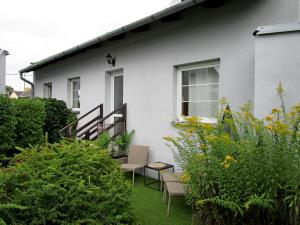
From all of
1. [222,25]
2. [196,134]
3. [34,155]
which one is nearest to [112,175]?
[34,155]

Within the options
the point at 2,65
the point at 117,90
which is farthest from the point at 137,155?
the point at 2,65

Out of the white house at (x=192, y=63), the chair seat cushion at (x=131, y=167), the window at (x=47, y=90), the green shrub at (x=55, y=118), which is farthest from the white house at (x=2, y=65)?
the chair seat cushion at (x=131, y=167)

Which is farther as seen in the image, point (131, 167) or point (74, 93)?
point (74, 93)

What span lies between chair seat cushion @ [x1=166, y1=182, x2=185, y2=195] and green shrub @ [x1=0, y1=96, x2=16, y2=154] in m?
3.88

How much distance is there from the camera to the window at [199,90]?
5.95 m

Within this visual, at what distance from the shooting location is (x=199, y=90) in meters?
6.29

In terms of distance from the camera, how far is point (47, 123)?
9.93m

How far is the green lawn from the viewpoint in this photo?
4277mm

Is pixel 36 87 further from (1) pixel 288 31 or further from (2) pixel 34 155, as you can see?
(1) pixel 288 31

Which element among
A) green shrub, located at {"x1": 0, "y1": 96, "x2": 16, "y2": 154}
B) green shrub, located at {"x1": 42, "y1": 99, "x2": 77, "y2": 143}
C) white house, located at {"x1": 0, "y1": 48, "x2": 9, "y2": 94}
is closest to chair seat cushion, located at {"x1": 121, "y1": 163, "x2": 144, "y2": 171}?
green shrub, located at {"x1": 0, "y1": 96, "x2": 16, "y2": 154}

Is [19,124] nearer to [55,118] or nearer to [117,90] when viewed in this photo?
[55,118]

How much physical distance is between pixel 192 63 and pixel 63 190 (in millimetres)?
4234

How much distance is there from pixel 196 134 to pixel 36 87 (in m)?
13.8

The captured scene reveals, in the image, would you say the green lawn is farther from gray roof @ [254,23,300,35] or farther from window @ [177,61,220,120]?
gray roof @ [254,23,300,35]
